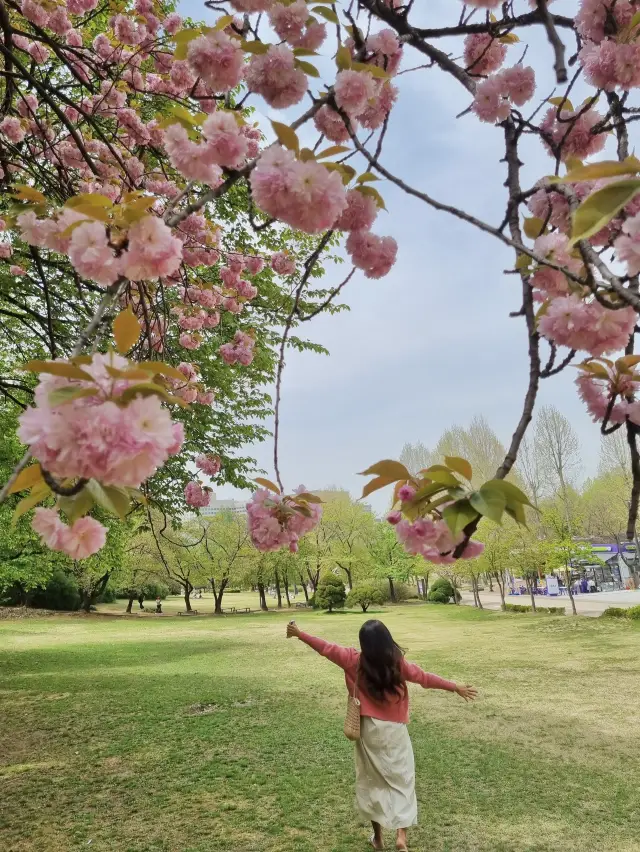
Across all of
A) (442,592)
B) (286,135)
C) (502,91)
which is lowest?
(442,592)

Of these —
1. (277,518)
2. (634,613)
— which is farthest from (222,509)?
(277,518)

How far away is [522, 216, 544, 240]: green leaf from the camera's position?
40.3 inches

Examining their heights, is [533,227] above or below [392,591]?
above

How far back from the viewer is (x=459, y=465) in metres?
0.80

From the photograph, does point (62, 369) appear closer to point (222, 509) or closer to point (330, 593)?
point (330, 593)

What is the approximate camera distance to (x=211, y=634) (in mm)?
15570

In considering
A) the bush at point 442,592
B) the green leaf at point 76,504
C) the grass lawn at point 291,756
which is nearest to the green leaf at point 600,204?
the green leaf at point 76,504

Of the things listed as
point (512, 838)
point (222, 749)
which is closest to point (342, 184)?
point (512, 838)

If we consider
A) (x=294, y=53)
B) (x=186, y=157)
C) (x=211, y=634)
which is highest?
(x=294, y=53)

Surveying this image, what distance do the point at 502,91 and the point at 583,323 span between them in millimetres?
822

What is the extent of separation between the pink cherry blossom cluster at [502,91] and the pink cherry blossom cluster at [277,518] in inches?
40.6

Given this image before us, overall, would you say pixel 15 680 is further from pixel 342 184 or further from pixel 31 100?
pixel 342 184

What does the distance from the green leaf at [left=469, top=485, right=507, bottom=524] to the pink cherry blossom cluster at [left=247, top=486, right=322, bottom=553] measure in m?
0.68

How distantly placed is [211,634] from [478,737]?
38.8ft
